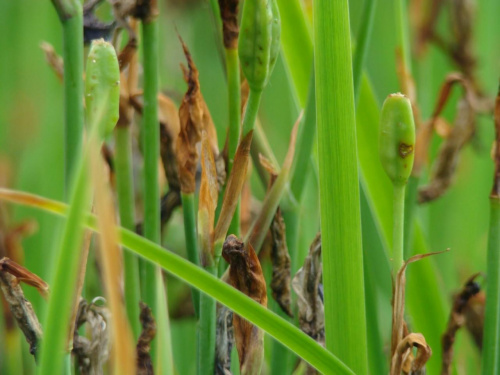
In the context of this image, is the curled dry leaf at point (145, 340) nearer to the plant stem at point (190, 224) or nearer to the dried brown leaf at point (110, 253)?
the plant stem at point (190, 224)

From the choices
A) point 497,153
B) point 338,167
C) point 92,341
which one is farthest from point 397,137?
point 92,341

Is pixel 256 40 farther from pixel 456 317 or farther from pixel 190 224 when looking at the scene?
pixel 456 317

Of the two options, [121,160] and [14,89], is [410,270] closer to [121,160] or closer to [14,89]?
[121,160]

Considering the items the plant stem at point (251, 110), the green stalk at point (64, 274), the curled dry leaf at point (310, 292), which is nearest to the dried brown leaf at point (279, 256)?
the curled dry leaf at point (310, 292)

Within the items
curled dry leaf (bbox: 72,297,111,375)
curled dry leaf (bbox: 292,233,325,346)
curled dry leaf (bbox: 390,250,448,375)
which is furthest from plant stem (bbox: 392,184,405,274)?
curled dry leaf (bbox: 72,297,111,375)

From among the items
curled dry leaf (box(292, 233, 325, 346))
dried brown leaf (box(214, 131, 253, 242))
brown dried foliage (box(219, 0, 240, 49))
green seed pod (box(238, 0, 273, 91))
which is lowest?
curled dry leaf (box(292, 233, 325, 346))

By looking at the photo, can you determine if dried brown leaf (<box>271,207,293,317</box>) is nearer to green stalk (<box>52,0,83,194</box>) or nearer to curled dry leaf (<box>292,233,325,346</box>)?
curled dry leaf (<box>292,233,325,346</box>)
